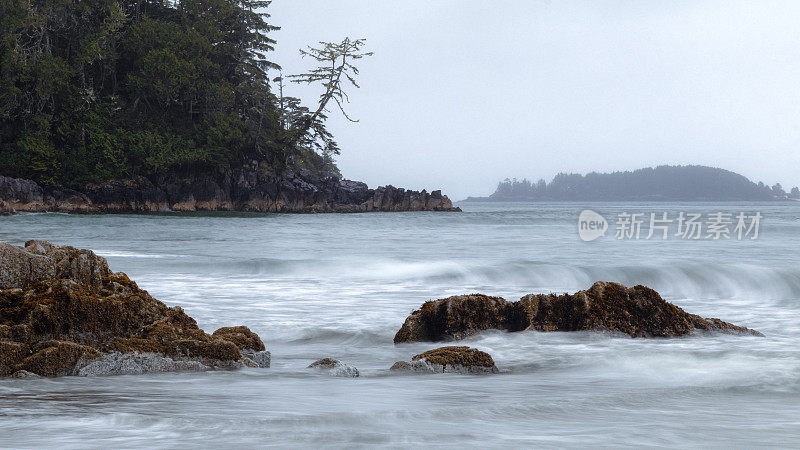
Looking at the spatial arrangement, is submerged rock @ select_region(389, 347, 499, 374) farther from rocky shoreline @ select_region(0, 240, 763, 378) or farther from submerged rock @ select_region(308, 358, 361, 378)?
submerged rock @ select_region(308, 358, 361, 378)

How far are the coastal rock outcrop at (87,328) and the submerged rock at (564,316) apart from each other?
5.69 feet

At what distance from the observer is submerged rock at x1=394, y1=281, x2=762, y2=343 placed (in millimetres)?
5672

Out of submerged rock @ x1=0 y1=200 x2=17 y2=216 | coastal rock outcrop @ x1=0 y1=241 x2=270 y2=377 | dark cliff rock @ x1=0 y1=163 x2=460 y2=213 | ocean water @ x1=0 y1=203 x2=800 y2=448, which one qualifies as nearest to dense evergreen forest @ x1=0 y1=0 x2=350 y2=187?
dark cliff rock @ x1=0 y1=163 x2=460 y2=213

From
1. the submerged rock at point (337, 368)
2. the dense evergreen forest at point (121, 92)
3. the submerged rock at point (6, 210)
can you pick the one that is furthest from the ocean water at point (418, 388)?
the dense evergreen forest at point (121, 92)

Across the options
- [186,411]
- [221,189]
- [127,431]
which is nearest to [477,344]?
[186,411]

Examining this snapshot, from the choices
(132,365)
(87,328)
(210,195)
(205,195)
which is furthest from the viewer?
(210,195)

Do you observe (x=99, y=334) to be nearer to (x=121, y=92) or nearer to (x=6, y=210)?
(x=6, y=210)

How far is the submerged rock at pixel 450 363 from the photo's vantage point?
169 inches

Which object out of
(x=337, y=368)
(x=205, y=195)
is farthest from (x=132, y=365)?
(x=205, y=195)

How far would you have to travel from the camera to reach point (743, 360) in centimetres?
504

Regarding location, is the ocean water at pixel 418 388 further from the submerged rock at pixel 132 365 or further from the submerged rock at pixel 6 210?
the submerged rock at pixel 6 210

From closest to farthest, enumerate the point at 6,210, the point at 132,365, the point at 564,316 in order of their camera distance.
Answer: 1. the point at 132,365
2. the point at 564,316
3. the point at 6,210

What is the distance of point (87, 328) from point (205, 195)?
4040 centimetres

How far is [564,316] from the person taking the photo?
5.90m
